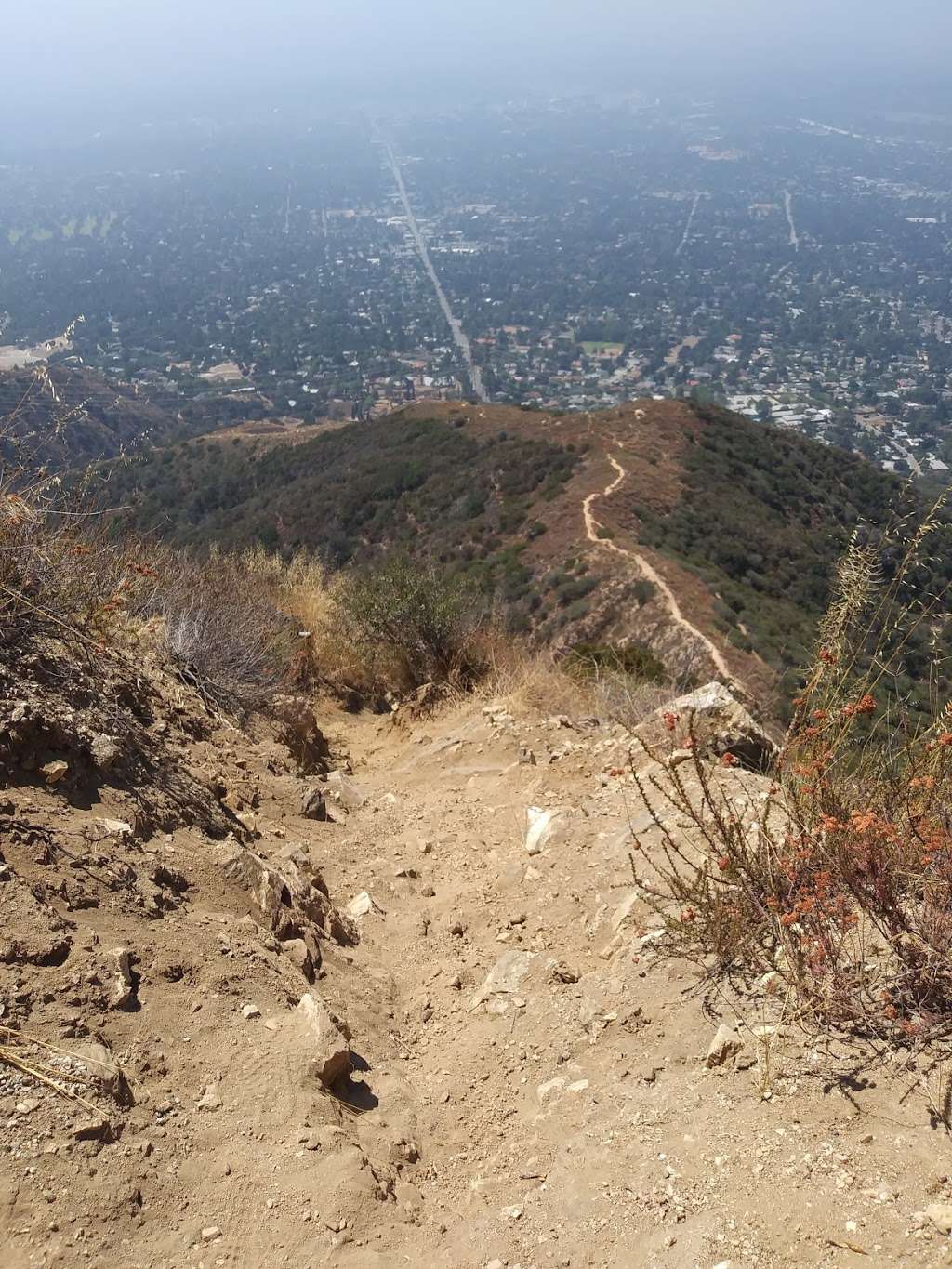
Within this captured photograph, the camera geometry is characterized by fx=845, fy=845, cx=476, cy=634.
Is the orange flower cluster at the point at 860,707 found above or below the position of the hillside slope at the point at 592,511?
above

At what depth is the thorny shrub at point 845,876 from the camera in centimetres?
263

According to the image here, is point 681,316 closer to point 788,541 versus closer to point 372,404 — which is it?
point 372,404

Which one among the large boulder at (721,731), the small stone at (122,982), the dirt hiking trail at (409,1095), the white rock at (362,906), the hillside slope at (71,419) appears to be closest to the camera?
the dirt hiking trail at (409,1095)

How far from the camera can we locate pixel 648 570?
73.7 ft

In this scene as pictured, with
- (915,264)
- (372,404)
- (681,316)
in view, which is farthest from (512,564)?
(915,264)

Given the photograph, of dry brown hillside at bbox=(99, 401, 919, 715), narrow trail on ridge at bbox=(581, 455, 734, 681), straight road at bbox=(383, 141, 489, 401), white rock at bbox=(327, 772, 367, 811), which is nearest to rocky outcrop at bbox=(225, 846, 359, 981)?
white rock at bbox=(327, 772, 367, 811)

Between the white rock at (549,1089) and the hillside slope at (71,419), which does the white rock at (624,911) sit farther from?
Answer: the hillside slope at (71,419)

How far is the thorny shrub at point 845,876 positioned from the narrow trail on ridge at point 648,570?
9.90 meters

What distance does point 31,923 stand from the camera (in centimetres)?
265

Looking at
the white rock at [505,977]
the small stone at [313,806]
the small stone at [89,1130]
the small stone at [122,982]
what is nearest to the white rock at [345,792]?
the small stone at [313,806]

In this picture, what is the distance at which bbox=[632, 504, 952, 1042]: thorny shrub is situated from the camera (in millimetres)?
2633

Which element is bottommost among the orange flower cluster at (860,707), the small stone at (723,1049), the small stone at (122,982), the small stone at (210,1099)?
the small stone at (723,1049)

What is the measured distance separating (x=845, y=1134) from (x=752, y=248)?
173m

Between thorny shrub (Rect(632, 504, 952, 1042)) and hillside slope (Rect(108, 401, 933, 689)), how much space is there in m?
13.4
